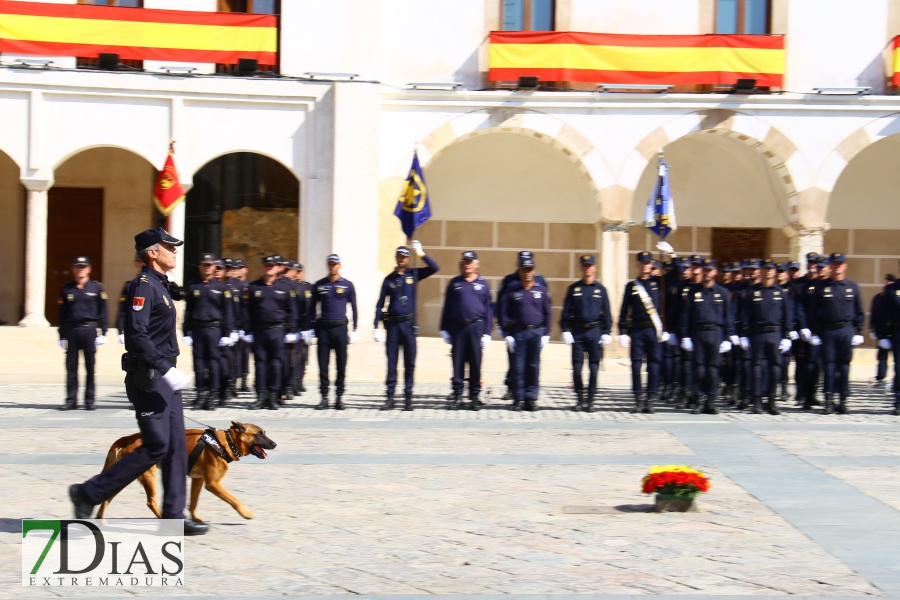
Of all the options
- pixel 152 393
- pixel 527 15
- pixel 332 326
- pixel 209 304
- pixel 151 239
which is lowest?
pixel 152 393

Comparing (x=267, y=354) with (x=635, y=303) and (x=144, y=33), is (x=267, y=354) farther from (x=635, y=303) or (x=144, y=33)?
(x=144, y=33)

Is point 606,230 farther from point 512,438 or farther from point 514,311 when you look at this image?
point 512,438

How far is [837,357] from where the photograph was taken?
48.9 feet

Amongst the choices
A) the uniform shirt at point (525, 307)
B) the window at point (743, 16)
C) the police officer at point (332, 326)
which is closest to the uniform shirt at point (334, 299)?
the police officer at point (332, 326)

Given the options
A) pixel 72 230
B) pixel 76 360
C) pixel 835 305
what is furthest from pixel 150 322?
pixel 72 230

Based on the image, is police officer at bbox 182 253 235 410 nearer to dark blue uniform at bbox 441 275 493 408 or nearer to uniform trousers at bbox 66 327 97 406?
uniform trousers at bbox 66 327 97 406

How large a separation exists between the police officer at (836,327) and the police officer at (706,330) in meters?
1.20

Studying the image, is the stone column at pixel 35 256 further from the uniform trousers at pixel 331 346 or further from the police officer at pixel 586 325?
the police officer at pixel 586 325

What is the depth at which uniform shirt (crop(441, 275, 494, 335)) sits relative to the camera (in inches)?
594

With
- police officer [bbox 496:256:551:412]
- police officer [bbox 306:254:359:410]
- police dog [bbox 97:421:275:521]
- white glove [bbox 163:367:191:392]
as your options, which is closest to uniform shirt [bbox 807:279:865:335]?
police officer [bbox 496:256:551:412]

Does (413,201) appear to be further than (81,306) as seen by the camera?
Yes

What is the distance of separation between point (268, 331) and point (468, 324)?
2.51 m

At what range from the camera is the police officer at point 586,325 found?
1490 centimetres

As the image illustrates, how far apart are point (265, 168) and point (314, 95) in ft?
11.5
